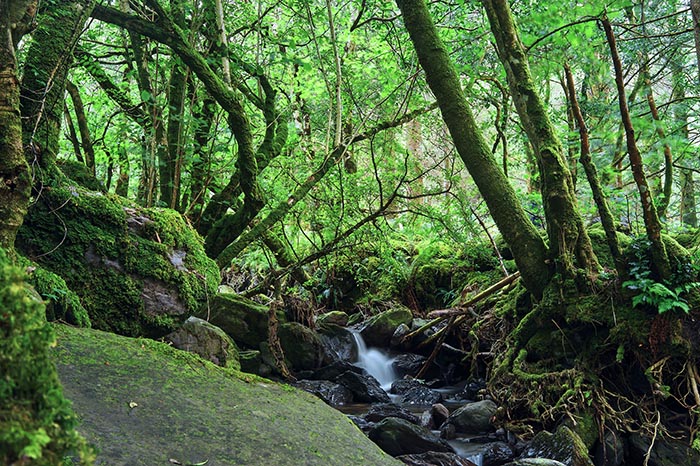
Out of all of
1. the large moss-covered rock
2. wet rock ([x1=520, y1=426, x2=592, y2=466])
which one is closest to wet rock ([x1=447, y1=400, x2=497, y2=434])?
wet rock ([x1=520, y1=426, x2=592, y2=466])

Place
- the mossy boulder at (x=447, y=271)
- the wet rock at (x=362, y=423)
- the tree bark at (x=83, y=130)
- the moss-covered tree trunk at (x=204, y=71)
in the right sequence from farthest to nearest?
the mossy boulder at (x=447, y=271) → the tree bark at (x=83, y=130) → the wet rock at (x=362, y=423) → the moss-covered tree trunk at (x=204, y=71)

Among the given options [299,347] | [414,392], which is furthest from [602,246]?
[299,347]

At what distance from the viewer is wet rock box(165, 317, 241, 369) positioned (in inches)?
225

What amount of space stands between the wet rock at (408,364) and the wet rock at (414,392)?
21.8 inches

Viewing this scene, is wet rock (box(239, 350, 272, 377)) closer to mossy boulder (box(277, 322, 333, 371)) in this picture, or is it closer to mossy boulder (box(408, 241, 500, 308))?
mossy boulder (box(277, 322, 333, 371))

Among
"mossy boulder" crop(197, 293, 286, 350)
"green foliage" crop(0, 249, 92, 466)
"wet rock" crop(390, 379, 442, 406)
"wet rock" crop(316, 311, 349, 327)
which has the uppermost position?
"green foliage" crop(0, 249, 92, 466)

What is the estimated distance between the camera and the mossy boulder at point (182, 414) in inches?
81.5

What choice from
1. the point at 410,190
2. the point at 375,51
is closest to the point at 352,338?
the point at 410,190

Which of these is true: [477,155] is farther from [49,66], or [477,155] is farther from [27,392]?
[27,392]

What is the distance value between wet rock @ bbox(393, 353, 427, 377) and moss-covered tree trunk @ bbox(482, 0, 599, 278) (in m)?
3.62

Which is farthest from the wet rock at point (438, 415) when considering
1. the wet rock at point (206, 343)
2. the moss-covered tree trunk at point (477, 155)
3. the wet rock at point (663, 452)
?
the wet rock at point (206, 343)

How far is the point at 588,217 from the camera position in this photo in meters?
9.95

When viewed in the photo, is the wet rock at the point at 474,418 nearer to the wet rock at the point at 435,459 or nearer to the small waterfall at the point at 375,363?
the wet rock at the point at 435,459

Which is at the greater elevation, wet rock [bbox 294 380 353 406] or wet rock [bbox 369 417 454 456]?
wet rock [bbox 369 417 454 456]
